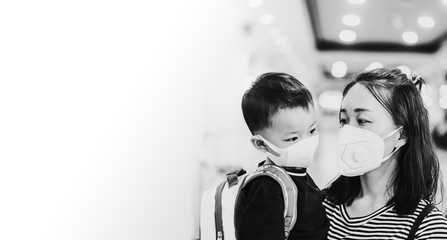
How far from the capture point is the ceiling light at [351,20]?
8.47 metres

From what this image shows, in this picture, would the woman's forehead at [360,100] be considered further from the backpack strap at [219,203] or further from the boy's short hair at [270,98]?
the backpack strap at [219,203]

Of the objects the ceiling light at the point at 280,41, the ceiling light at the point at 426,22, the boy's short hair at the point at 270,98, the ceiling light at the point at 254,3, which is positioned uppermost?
the ceiling light at the point at 426,22

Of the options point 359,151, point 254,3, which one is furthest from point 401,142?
point 254,3

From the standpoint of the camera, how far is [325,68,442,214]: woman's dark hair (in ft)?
5.07

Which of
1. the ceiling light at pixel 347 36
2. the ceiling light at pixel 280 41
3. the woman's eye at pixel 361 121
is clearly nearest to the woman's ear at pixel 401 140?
the woman's eye at pixel 361 121

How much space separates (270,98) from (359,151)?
1.15 ft

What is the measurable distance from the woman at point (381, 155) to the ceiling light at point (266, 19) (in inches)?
229

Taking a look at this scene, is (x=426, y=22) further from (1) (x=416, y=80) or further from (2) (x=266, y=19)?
(1) (x=416, y=80)

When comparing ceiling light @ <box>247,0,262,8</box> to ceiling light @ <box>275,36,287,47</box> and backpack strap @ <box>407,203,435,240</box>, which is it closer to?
ceiling light @ <box>275,36,287,47</box>

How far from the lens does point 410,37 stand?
1010 centimetres

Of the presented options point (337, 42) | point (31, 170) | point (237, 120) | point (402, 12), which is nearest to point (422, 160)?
point (31, 170)

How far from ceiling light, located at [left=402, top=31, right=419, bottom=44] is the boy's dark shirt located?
29.3 ft

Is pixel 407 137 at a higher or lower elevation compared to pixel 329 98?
lower

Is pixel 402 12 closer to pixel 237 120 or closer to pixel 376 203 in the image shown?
pixel 237 120
